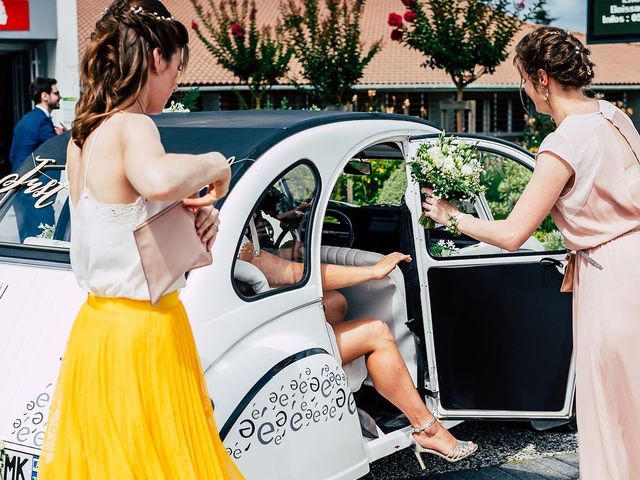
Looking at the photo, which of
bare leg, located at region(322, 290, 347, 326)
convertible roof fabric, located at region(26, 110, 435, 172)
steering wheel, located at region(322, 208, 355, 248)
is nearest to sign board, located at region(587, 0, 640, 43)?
steering wheel, located at region(322, 208, 355, 248)

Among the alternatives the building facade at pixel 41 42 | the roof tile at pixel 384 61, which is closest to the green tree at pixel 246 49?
the building facade at pixel 41 42

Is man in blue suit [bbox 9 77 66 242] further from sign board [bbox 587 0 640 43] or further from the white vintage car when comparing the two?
sign board [bbox 587 0 640 43]

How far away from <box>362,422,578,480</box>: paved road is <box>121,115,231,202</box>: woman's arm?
272 centimetres

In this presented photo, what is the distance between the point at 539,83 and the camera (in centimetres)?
373

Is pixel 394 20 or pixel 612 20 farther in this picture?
pixel 394 20

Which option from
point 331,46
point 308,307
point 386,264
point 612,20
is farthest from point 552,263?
point 331,46

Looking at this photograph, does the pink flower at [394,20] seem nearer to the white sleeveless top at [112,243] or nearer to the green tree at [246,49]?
the green tree at [246,49]

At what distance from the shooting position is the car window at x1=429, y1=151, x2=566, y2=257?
5.18m

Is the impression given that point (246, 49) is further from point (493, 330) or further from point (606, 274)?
point (606, 274)

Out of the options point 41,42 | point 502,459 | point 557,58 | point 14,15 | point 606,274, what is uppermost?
point 14,15

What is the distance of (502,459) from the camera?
5336mm

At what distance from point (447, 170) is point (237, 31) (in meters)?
13.5

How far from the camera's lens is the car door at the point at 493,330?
4801 mm

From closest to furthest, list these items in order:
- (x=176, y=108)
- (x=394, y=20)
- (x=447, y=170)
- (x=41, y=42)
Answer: (x=447, y=170) → (x=176, y=108) → (x=394, y=20) → (x=41, y=42)
